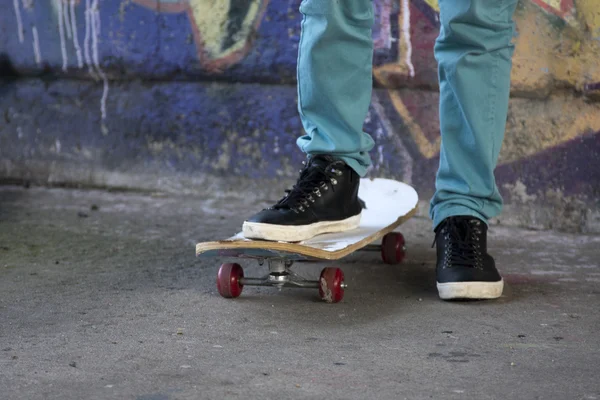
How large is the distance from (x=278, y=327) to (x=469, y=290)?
1.68 ft

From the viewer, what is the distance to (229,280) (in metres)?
2.17

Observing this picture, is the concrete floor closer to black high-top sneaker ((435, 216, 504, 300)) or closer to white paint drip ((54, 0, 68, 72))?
black high-top sneaker ((435, 216, 504, 300))

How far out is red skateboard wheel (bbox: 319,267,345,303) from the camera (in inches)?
84.4

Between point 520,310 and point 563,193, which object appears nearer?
point 520,310

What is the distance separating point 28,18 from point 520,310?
2.70 meters

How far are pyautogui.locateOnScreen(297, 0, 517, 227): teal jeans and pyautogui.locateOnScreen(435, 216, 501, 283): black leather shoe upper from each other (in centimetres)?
3

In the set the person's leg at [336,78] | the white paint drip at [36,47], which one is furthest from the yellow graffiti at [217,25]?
the person's leg at [336,78]

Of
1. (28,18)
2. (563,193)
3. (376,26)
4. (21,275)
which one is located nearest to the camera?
(21,275)

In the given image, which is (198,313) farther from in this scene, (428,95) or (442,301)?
(428,95)

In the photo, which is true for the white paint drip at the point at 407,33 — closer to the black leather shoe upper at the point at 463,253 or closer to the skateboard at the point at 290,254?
the skateboard at the point at 290,254

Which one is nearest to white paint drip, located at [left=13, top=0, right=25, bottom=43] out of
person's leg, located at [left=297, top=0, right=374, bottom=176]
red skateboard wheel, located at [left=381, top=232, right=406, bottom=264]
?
person's leg, located at [left=297, top=0, right=374, bottom=176]

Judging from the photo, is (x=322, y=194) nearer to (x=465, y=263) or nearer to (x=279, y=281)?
(x=279, y=281)

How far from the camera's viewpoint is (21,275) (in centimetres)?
247

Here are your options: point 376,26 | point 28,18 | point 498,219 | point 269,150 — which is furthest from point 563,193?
point 28,18
